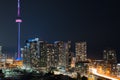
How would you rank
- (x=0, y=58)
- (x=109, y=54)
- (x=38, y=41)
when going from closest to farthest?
1. (x=109, y=54)
2. (x=38, y=41)
3. (x=0, y=58)

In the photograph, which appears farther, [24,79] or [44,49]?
[44,49]

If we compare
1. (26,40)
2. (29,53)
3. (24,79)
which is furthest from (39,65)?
(24,79)

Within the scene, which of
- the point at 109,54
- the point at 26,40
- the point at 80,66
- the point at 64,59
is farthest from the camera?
the point at 26,40

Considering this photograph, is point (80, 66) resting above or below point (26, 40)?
below

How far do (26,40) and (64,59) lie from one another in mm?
12133

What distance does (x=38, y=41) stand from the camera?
190ft

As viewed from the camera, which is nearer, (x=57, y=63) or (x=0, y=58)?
(x=57, y=63)

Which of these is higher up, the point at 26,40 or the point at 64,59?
the point at 26,40

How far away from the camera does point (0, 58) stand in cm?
6712

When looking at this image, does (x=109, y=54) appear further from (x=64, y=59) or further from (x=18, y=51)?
(x=18, y=51)

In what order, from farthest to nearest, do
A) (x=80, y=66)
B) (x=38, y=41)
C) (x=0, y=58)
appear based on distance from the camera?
(x=0, y=58), (x=38, y=41), (x=80, y=66)

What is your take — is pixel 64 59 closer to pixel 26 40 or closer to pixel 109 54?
pixel 109 54

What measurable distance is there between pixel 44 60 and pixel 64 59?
3.35 m

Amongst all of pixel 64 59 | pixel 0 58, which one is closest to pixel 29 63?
pixel 64 59
